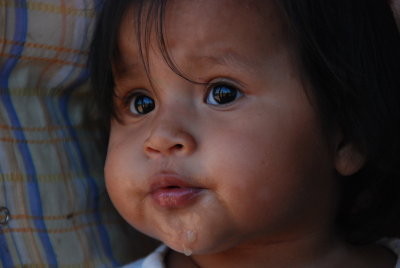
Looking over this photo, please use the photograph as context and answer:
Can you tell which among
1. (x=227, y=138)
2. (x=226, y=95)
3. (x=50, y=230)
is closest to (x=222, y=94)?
(x=226, y=95)

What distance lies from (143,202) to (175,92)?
0.23 meters

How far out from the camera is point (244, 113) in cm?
151

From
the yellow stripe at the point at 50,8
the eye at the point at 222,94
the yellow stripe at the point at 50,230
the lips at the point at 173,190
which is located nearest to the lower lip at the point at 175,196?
the lips at the point at 173,190

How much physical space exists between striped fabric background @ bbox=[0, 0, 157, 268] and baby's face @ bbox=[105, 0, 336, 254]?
0.67ft

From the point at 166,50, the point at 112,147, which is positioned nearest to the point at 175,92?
the point at 166,50

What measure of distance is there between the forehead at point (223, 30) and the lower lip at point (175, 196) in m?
0.25

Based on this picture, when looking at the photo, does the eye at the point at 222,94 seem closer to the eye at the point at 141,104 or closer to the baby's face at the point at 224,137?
the baby's face at the point at 224,137

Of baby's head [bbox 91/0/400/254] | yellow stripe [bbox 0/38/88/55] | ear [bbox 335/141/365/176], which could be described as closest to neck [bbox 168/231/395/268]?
baby's head [bbox 91/0/400/254]

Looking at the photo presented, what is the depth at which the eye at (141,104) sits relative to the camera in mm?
1669

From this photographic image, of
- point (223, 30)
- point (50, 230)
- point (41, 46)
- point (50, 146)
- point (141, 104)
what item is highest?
point (223, 30)

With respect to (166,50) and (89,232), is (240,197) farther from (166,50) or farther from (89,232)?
(89,232)

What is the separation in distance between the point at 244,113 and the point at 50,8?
47 cm

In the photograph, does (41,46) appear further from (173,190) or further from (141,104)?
(173,190)

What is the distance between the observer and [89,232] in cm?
178
